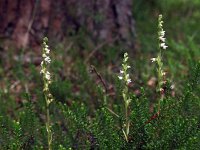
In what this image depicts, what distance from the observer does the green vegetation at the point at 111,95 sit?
2684mm

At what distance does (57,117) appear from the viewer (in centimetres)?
362

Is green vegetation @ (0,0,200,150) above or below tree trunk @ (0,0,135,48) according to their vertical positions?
below

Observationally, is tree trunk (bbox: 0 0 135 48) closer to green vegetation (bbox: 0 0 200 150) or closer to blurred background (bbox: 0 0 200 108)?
blurred background (bbox: 0 0 200 108)

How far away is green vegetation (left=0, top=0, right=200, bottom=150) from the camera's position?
2.68 meters

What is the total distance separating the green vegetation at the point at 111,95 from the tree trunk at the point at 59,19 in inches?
6.7

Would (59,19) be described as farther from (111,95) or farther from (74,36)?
(111,95)

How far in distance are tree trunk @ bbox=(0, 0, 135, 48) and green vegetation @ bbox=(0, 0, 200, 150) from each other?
17cm

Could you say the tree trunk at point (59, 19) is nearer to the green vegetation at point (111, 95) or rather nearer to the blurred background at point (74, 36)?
the blurred background at point (74, 36)

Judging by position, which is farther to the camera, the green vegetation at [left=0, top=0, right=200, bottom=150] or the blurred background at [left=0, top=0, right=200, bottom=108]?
the blurred background at [left=0, top=0, right=200, bottom=108]

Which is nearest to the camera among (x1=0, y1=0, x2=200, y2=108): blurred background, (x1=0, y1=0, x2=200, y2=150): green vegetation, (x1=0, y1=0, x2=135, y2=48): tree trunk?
(x1=0, y1=0, x2=200, y2=150): green vegetation

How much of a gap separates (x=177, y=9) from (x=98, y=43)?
193 cm

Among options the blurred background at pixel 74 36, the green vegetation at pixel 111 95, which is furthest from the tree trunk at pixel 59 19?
the green vegetation at pixel 111 95

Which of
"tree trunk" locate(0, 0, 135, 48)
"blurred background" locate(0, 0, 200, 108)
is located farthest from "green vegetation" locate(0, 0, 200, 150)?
"tree trunk" locate(0, 0, 135, 48)

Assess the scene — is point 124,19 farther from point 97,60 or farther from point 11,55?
point 11,55
